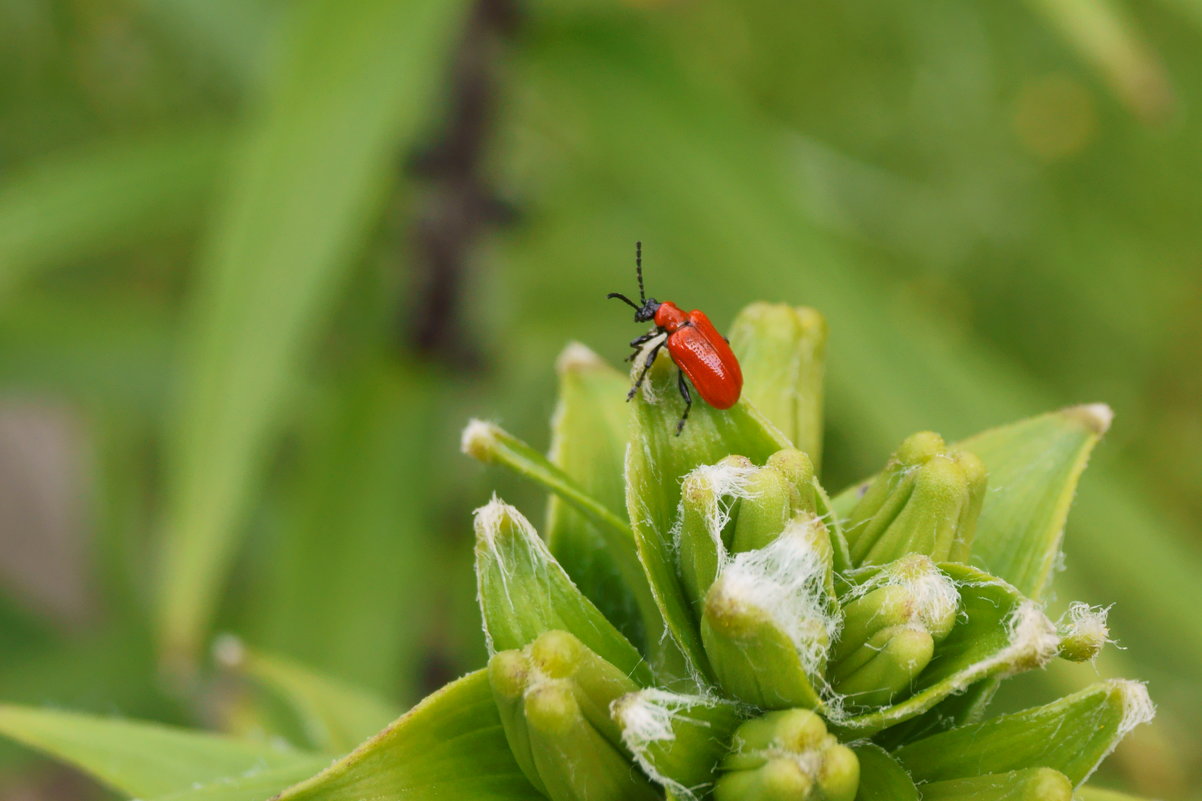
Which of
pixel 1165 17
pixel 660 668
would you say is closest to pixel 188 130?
pixel 660 668

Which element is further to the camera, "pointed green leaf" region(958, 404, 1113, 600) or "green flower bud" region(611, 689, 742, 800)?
"pointed green leaf" region(958, 404, 1113, 600)

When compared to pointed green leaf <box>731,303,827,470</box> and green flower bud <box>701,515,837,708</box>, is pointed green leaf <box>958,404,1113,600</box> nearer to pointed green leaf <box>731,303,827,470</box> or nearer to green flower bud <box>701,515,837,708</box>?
pointed green leaf <box>731,303,827,470</box>

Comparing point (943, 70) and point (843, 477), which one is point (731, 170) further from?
point (943, 70)

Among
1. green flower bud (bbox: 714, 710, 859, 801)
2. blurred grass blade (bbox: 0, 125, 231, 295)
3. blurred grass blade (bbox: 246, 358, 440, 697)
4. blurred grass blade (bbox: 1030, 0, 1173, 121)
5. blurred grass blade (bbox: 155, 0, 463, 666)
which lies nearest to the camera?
green flower bud (bbox: 714, 710, 859, 801)

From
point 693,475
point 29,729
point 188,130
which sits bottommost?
point 29,729

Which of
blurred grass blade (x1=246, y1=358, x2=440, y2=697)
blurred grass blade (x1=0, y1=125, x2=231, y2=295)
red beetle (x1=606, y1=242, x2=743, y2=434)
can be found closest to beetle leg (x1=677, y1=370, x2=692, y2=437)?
red beetle (x1=606, y1=242, x2=743, y2=434)

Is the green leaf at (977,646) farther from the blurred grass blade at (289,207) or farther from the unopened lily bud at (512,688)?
the blurred grass blade at (289,207)
